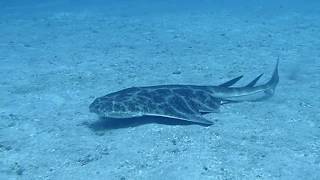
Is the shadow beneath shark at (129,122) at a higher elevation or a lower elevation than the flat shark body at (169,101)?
lower

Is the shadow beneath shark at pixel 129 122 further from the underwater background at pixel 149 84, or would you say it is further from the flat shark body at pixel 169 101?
the flat shark body at pixel 169 101

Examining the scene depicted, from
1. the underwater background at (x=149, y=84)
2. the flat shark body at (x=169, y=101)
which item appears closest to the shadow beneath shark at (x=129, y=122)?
the underwater background at (x=149, y=84)

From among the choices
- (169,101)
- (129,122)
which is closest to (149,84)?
(129,122)

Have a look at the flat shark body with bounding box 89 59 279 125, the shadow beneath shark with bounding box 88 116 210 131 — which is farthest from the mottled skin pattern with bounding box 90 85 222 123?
the shadow beneath shark with bounding box 88 116 210 131

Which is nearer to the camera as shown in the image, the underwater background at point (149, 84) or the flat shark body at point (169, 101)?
the underwater background at point (149, 84)

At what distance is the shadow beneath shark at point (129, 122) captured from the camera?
366 inches

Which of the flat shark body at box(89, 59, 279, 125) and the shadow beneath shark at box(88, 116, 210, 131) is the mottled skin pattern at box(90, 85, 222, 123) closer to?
the flat shark body at box(89, 59, 279, 125)

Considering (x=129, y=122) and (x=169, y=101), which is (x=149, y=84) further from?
(x=169, y=101)

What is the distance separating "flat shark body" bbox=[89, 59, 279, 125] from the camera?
8742mm

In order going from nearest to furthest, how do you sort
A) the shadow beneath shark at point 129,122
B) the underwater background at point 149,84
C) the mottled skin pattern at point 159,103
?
the underwater background at point 149,84, the mottled skin pattern at point 159,103, the shadow beneath shark at point 129,122

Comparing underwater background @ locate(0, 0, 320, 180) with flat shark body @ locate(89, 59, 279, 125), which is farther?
flat shark body @ locate(89, 59, 279, 125)

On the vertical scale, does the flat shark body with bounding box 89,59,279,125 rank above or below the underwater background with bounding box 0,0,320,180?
above

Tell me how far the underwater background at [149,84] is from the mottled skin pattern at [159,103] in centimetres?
42

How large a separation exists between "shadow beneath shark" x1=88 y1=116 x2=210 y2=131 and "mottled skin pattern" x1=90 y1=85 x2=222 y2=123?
42cm
